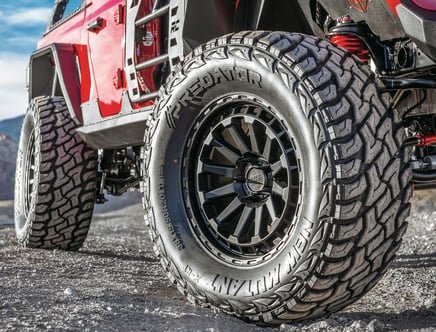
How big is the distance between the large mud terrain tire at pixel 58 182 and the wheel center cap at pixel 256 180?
2.39 meters

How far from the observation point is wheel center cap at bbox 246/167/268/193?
213 centimetres

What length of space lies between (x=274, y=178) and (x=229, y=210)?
233 millimetres

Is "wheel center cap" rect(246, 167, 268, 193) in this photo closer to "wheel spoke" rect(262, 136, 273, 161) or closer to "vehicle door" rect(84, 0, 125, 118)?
"wheel spoke" rect(262, 136, 273, 161)

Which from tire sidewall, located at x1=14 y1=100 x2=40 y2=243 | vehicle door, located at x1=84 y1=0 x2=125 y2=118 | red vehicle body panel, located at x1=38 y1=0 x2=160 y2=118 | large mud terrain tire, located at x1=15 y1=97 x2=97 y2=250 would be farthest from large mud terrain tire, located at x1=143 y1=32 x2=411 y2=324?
tire sidewall, located at x1=14 y1=100 x2=40 y2=243

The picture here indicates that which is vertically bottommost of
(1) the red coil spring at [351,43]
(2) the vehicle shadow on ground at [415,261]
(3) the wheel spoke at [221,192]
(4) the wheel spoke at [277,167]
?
(2) the vehicle shadow on ground at [415,261]

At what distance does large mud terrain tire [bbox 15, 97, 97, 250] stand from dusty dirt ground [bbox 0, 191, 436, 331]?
0.46 metres

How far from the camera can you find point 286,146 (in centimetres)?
206

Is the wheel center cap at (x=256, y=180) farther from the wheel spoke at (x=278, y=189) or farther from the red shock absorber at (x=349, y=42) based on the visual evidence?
the red shock absorber at (x=349, y=42)

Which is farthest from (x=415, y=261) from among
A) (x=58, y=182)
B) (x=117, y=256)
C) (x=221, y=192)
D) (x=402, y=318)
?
(x=58, y=182)

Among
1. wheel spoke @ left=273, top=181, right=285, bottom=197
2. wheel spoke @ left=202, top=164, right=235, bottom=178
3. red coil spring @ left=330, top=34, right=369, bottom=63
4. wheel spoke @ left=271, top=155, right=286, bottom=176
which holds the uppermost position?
red coil spring @ left=330, top=34, right=369, bottom=63

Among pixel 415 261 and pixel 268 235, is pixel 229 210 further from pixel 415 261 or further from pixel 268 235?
pixel 415 261

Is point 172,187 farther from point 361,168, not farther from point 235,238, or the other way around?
point 361,168

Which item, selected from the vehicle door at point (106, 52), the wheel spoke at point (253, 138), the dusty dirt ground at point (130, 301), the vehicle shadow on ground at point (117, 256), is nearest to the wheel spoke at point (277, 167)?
the wheel spoke at point (253, 138)

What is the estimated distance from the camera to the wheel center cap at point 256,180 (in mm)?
2135
